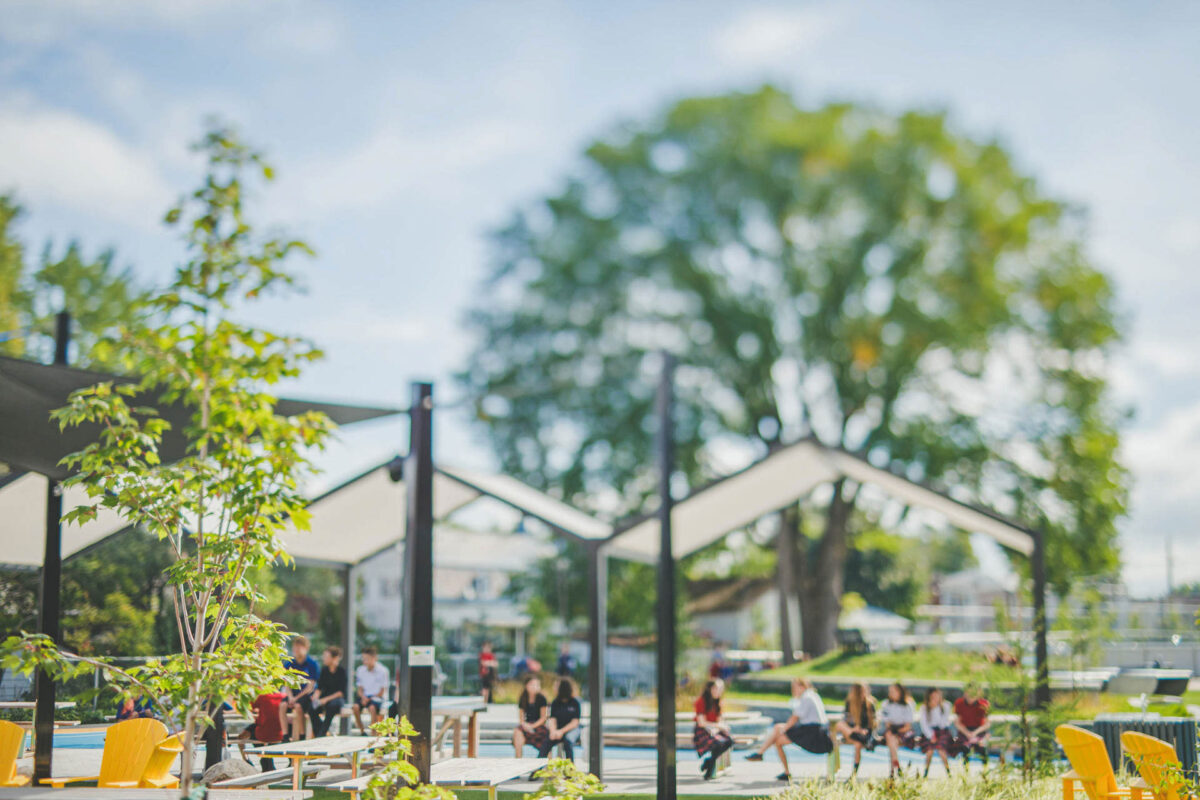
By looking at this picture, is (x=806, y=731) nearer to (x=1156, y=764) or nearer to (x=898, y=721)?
(x=898, y=721)

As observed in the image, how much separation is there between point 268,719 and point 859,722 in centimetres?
590

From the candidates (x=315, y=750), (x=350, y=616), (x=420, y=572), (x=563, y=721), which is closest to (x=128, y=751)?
(x=315, y=750)

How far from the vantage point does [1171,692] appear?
12.9 m

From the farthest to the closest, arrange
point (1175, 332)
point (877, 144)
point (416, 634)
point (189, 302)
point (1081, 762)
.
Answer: point (877, 144), point (1175, 332), point (1081, 762), point (416, 634), point (189, 302)

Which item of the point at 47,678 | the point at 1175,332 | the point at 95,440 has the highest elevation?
the point at 1175,332

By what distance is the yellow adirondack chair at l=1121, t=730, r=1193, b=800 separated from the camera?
23.7ft

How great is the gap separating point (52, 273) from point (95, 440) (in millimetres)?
21428

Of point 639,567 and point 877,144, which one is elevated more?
point 877,144

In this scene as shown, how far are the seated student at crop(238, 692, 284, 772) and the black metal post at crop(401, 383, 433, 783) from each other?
92.8 inches

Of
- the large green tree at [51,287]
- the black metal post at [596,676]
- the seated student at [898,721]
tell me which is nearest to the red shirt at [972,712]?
the seated student at [898,721]

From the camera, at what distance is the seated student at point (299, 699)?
10.3m

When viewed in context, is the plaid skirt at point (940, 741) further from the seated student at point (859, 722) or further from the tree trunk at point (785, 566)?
the tree trunk at point (785, 566)

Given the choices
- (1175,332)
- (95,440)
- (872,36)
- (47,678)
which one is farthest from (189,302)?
(1175,332)

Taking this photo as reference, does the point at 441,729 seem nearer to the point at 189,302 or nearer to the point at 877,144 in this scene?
the point at 189,302
